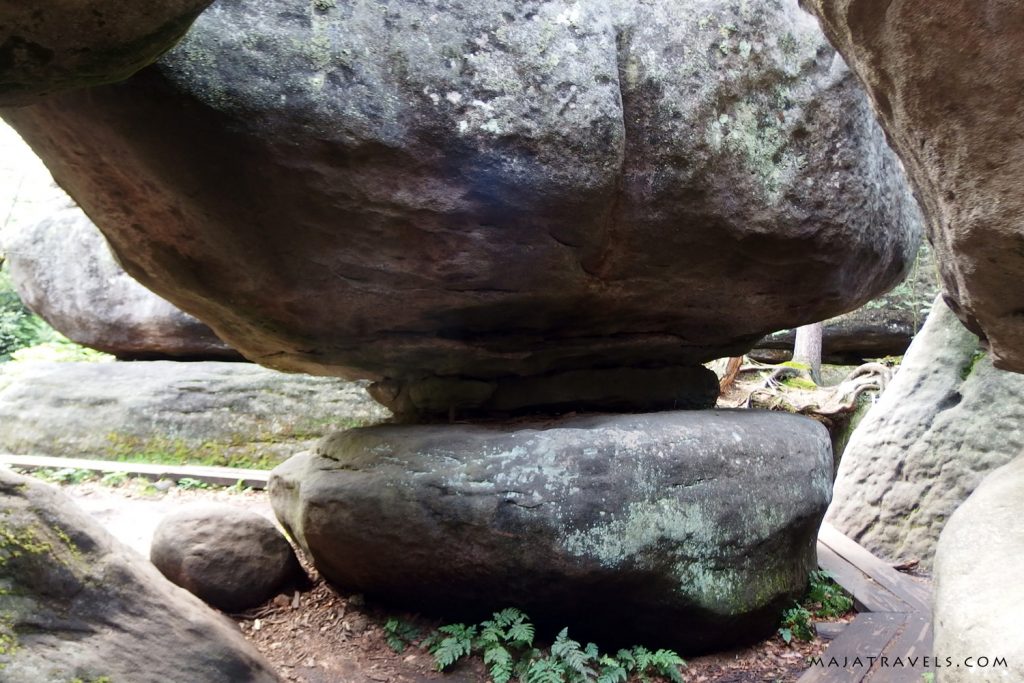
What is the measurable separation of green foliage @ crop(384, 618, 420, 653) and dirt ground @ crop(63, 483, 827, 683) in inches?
1.6

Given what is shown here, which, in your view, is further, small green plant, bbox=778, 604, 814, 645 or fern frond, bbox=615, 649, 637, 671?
small green plant, bbox=778, 604, 814, 645

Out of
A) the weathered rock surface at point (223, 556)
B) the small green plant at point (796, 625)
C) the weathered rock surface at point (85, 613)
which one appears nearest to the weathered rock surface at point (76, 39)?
the weathered rock surface at point (85, 613)

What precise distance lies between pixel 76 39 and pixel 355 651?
336 cm

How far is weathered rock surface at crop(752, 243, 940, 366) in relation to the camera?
11.7m

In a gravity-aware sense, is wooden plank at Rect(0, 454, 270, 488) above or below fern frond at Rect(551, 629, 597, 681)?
above

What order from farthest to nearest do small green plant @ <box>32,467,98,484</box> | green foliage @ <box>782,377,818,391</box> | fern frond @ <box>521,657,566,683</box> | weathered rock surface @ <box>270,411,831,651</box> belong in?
green foliage @ <box>782,377,818,391</box> → small green plant @ <box>32,467,98,484</box> → weathered rock surface @ <box>270,411,831,651</box> → fern frond @ <box>521,657,566,683</box>

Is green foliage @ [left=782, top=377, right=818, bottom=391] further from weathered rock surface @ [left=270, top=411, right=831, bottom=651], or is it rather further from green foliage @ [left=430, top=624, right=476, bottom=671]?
green foliage @ [left=430, top=624, right=476, bottom=671]

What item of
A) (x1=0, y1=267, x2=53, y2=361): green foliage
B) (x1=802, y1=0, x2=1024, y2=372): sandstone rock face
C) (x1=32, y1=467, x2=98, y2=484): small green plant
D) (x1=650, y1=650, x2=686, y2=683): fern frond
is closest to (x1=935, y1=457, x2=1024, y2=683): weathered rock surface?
(x1=802, y1=0, x2=1024, y2=372): sandstone rock face

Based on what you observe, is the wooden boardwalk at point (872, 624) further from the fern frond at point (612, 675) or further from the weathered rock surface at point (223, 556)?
the weathered rock surface at point (223, 556)

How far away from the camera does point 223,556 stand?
4406 millimetres

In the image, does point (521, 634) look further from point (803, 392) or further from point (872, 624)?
point (803, 392)

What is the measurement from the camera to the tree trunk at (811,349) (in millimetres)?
11188

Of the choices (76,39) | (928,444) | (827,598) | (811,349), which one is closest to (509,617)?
(827,598)

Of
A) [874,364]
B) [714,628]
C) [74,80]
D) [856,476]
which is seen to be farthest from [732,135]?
[874,364]
